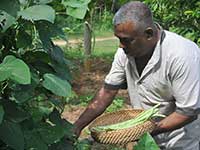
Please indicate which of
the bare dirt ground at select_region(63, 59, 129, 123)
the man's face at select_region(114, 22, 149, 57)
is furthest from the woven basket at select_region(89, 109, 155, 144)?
the bare dirt ground at select_region(63, 59, 129, 123)

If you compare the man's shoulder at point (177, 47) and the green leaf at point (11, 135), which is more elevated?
the green leaf at point (11, 135)

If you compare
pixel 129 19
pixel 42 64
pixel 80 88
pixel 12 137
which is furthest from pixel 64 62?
pixel 80 88

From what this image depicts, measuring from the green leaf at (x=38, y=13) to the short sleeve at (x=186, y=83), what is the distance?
1.25 m

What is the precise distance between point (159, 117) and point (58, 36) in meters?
1.36

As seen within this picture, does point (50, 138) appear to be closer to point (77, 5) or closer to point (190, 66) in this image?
point (77, 5)

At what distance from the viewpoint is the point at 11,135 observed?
1.43m

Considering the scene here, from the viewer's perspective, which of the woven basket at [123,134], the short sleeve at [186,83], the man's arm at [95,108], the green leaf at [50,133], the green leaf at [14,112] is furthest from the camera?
the man's arm at [95,108]

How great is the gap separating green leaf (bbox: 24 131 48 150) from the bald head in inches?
41.1

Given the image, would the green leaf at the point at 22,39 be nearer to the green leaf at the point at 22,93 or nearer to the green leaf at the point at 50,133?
the green leaf at the point at 22,93

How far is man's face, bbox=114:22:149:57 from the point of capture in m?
2.43

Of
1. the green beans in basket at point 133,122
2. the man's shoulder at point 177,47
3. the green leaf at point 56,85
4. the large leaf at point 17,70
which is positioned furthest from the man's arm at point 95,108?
the large leaf at point 17,70

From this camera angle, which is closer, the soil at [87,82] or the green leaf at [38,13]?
the green leaf at [38,13]

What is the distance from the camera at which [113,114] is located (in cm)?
284

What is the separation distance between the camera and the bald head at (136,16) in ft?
8.02
